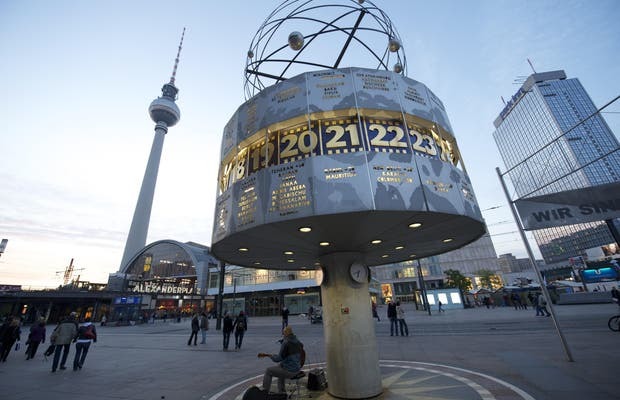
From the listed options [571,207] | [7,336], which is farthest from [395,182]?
[7,336]

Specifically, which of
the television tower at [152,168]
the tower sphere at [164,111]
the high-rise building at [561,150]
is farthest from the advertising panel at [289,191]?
the tower sphere at [164,111]

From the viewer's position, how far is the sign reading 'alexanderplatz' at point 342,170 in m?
6.23

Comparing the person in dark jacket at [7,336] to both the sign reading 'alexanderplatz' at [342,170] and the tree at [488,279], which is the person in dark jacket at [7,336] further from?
the tree at [488,279]

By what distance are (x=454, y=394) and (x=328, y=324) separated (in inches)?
147

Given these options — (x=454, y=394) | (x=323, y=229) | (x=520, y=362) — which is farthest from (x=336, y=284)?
(x=520, y=362)

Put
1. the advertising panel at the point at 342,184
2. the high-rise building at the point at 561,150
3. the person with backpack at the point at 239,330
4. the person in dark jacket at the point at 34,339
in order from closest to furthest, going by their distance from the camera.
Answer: the advertising panel at the point at 342,184 < the high-rise building at the point at 561,150 < the person in dark jacket at the point at 34,339 < the person with backpack at the point at 239,330

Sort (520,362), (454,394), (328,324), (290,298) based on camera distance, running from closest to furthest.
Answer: (454,394) → (328,324) → (520,362) → (290,298)

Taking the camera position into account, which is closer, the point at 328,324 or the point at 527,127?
the point at 328,324

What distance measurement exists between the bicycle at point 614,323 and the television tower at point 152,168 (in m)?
98.2

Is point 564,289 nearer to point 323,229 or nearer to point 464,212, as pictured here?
point 464,212

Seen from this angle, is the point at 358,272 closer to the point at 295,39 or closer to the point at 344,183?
the point at 344,183

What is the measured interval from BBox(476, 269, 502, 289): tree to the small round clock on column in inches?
3778

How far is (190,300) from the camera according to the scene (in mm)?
71188

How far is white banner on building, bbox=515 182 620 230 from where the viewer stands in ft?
29.4
